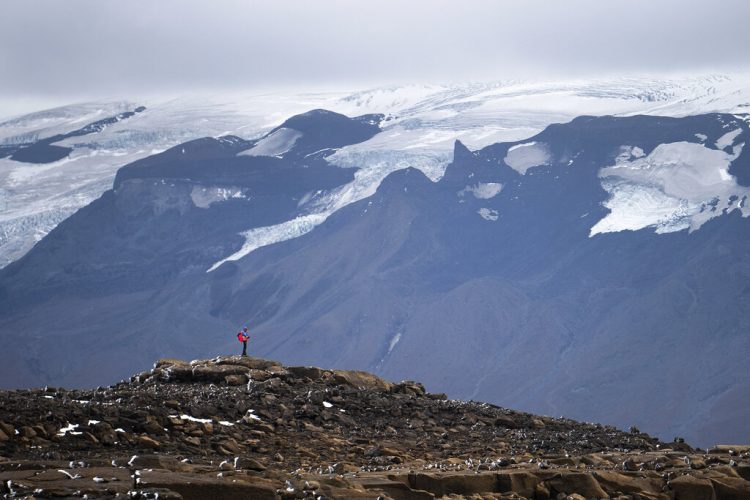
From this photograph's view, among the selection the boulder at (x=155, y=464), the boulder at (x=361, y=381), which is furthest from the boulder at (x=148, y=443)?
the boulder at (x=361, y=381)

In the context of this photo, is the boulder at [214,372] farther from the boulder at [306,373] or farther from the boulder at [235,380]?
the boulder at [306,373]

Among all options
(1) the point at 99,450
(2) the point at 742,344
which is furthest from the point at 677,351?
(1) the point at 99,450

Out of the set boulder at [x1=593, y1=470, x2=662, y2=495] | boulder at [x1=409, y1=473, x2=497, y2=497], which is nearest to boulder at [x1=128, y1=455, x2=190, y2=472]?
boulder at [x1=409, y1=473, x2=497, y2=497]

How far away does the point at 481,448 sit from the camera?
38375 mm

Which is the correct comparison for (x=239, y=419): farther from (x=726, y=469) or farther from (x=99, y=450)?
(x=726, y=469)

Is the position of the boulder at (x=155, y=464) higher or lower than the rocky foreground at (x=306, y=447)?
higher

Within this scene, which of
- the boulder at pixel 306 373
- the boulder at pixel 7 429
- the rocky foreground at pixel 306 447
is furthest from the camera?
the boulder at pixel 306 373

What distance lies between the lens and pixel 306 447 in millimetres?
36156

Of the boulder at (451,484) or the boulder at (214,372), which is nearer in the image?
the boulder at (451,484)

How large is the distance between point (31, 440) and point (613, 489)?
43.0 feet

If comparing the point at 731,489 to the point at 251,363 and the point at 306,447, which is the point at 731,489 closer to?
the point at 306,447

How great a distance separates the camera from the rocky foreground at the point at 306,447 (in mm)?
26656

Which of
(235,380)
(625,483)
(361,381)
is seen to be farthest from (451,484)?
(361,381)

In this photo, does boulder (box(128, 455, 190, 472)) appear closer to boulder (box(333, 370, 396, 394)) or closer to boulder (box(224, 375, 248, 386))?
boulder (box(224, 375, 248, 386))
